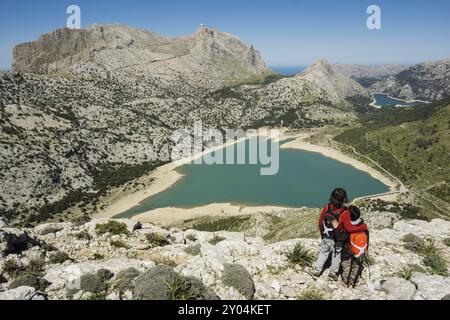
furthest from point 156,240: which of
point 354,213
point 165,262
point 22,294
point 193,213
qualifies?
point 193,213

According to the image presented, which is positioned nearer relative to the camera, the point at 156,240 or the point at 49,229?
the point at 156,240

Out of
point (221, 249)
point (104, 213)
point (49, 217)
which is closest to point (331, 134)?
point (104, 213)

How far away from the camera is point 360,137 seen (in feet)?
517

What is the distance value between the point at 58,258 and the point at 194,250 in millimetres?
8374

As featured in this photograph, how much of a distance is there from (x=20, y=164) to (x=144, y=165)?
4353cm

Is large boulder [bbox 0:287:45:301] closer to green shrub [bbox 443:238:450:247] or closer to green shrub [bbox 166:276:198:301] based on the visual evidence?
green shrub [bbox 166:276:198:301]

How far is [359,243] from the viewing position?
48.2 ft

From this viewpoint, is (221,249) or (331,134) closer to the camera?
(221,249)

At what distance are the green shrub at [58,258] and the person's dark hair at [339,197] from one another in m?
16.6

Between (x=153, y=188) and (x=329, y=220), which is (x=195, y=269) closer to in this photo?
(x=329, y=220)

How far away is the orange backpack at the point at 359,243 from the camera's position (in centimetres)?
1464

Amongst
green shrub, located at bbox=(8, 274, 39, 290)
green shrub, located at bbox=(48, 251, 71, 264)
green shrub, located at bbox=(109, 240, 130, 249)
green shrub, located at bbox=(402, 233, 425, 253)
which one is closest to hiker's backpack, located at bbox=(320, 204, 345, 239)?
green shrub, located at bbox=(402, 233, 425, 253)

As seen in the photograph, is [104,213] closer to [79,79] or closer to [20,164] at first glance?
[20,164]
